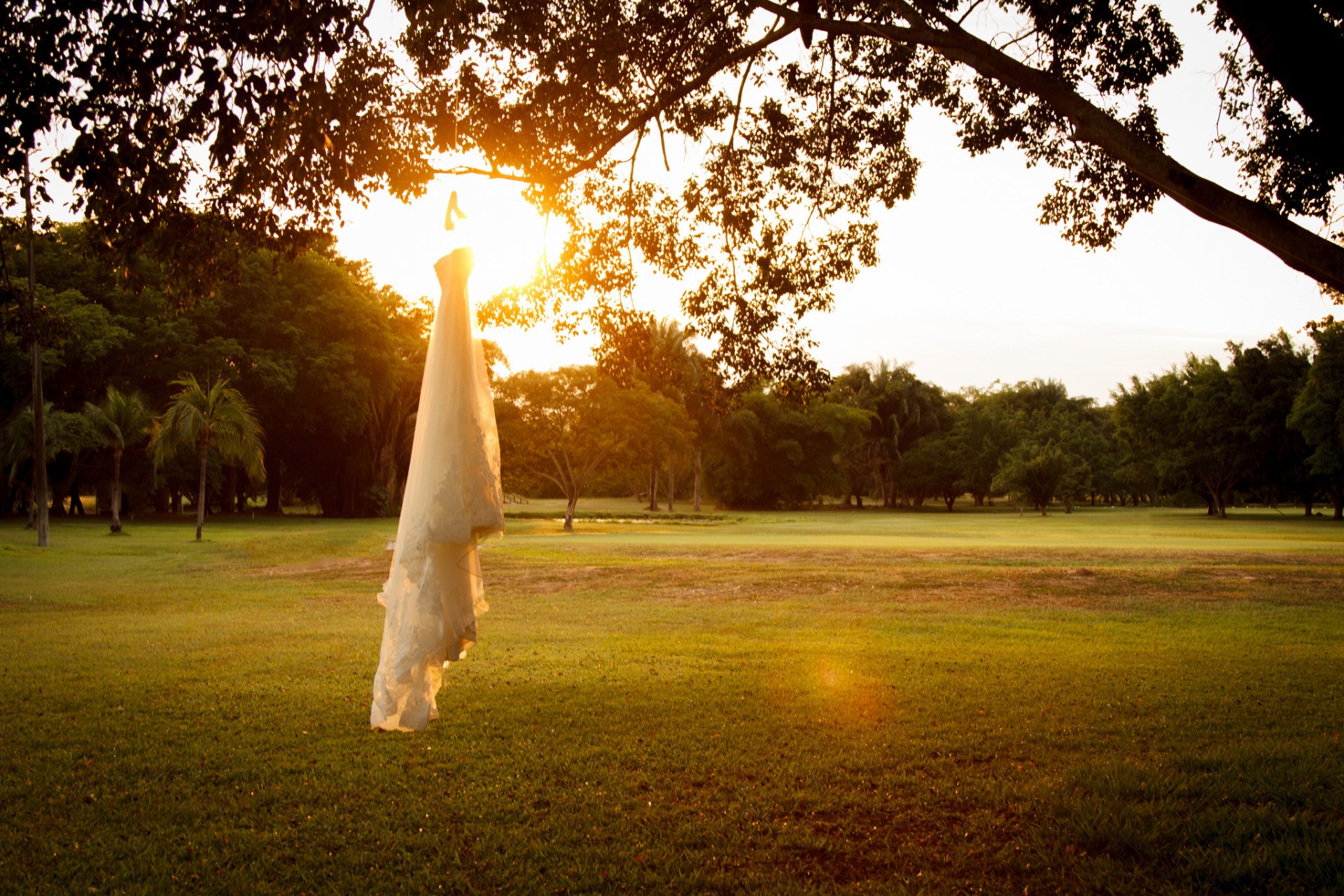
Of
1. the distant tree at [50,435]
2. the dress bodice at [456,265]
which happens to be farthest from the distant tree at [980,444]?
the dress bodice at [456,265]

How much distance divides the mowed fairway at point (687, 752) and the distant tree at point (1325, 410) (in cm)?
3956

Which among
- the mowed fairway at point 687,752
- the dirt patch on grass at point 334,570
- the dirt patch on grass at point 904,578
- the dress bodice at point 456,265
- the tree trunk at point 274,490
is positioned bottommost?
the dirt patch on grass at point 334,570

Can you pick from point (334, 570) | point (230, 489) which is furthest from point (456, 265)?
point (230, 489)

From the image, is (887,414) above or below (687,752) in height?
above

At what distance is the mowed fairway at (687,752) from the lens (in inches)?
176

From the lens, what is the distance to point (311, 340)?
44938 mm

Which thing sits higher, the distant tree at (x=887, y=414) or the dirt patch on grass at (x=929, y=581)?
the distant tree at (x=887, y=414)

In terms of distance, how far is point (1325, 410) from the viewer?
1934 inches

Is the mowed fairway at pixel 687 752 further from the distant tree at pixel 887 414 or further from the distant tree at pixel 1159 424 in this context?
the distant tree at pixel 887 414

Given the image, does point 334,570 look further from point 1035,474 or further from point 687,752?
point 1035,474

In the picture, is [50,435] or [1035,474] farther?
[1035,474]

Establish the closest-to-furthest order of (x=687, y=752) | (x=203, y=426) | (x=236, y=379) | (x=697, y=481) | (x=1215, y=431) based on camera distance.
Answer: (x=687, y=752)
(x=203, y=426)
(x=236, y=379)
(x=1215, y=431)
(x=697, y=481)

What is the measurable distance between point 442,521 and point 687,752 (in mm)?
2463

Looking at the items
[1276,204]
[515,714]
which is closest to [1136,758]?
[515,714]
